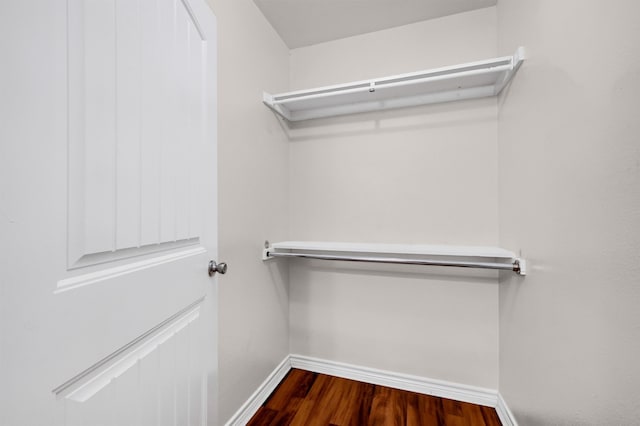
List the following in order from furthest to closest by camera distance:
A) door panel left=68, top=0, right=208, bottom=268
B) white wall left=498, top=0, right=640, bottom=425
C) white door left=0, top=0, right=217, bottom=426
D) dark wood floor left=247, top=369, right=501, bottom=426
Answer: dark wood floor left=247, top=369, right=501, bottom=426 → white wall left=498, top=0, right=640, bottom=425 → door panel left=68, top=0, right=208, bottom=268 → white door left=0, top=0, right=217, bottom=426

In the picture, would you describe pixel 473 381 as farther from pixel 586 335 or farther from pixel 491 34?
pixel 491 34

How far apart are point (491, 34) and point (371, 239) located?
1.41 m

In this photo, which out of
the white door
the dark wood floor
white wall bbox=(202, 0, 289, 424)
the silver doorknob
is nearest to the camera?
the white door

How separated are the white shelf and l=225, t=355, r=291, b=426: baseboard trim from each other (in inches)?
29.9

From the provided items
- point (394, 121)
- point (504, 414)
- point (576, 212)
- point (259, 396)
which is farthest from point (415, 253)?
point (259, 396)

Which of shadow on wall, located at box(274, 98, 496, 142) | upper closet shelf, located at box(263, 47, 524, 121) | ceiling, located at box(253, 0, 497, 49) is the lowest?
shadow on wall, located at box(274, 98, 496, 142)

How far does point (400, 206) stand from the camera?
1.73m

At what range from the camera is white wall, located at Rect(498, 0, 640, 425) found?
65 cm

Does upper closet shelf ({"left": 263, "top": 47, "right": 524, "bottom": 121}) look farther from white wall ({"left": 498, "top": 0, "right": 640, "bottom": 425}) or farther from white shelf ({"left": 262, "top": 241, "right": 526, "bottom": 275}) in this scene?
white shelf ({"left": 262, "top": 241, "right": 526, "bottom": 275})

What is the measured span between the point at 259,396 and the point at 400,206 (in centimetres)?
142

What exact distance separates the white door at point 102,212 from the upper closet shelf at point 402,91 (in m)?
0.81

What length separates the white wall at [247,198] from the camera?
129 cm

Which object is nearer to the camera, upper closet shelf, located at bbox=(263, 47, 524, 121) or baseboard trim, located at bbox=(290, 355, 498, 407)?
upper closet shelf, located at bbox=(263, 47, 524, 121)

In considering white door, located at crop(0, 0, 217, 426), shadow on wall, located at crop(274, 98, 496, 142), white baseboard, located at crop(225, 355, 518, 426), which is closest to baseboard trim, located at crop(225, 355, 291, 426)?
white baseboard, located at crop(225, 355, 518, 426)
